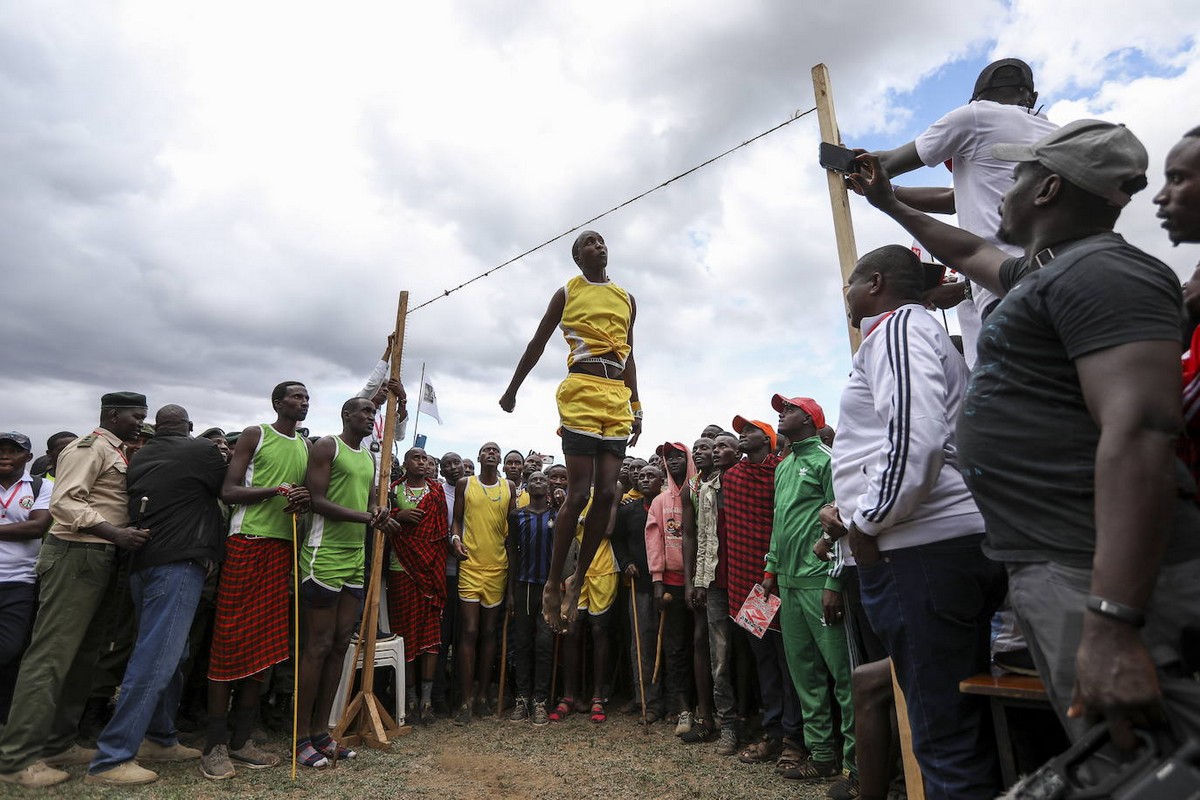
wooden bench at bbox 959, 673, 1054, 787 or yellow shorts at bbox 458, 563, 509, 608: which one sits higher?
yellow shorts at bbox 458, 563, 509, 608

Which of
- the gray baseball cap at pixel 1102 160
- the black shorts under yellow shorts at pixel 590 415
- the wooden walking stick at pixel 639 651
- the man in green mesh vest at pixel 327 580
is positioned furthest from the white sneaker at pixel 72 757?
the gray baseball cap at pixel 1102 160

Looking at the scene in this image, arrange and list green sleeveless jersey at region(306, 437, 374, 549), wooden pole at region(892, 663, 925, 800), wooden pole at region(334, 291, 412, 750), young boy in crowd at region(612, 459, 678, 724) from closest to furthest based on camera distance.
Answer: wooden pole at region(892, 663, 925, 800)
green sleeveless jersey at region(306, 437, 374, 549)
wooden pole at region(334, 291, 412, 750)
young boy in crowd at region(612, 459, 678, 724)

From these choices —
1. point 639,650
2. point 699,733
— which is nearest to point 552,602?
point 699,733

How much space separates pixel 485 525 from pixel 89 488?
3696 millimetres

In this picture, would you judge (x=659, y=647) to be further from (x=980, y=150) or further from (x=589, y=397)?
(x=980, y=150)

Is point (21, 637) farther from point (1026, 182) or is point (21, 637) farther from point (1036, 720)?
point (1026, 182)

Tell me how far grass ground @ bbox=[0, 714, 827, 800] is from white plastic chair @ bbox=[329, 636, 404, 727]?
0.39 m

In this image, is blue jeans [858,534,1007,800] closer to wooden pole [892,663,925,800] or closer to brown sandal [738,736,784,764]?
wooden pole [892,663,925,800]

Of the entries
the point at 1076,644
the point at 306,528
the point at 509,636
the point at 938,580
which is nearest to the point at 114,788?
the point at 306,528

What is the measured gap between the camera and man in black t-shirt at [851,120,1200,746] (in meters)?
1.42

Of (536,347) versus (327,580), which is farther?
(327,580)

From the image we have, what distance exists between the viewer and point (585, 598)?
7.61 meters

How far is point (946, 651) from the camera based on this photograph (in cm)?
225

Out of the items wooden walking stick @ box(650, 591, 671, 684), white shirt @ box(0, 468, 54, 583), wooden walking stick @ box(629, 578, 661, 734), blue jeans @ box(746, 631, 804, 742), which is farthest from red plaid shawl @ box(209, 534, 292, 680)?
blue jeans @ box(746, 631, 804, 742)
